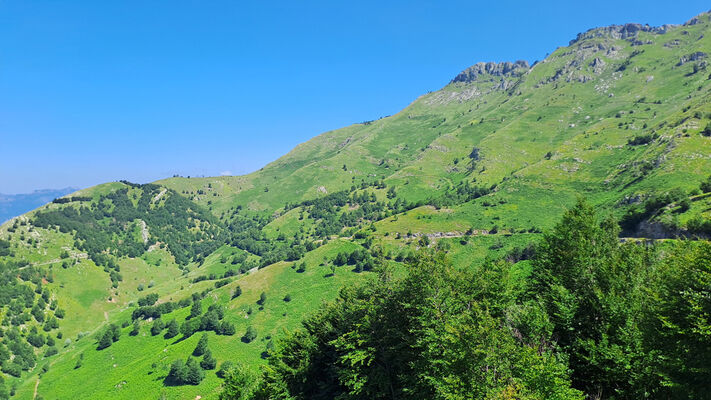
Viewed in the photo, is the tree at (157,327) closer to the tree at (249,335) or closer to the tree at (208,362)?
the tree at (208,362)

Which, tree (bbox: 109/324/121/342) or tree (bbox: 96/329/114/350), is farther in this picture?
tree (bbox: 109/324/121/342)

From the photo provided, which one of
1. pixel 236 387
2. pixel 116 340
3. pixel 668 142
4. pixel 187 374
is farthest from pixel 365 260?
pixel 668 142

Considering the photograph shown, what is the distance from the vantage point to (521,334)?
29078mm

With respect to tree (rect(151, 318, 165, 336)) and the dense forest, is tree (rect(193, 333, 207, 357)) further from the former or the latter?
the dense forest

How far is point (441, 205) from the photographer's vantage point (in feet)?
626

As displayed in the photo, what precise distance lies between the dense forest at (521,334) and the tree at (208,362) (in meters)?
65.3

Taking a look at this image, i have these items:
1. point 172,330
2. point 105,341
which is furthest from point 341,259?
point 105,341

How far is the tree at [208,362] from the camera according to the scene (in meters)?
106

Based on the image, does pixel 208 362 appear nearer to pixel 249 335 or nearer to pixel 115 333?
pixel 249 335

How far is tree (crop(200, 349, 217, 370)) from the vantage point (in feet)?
349

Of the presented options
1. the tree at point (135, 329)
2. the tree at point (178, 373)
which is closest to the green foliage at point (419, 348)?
the tree at point (178, 373)

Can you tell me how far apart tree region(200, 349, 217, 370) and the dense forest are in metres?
65.3

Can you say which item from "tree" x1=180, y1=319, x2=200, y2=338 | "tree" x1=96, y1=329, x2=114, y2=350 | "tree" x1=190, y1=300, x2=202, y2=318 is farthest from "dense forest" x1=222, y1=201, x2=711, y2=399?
"tree" x1=96, y1=329, x2=114, y2=350

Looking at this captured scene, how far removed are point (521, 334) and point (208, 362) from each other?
4294 inches
